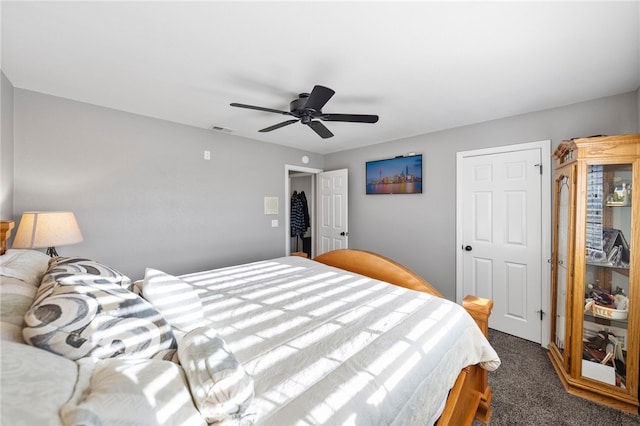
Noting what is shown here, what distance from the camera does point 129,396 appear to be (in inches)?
24.1

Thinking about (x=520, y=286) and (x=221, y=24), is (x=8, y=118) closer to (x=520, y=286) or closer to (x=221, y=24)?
(x=221, y=24)

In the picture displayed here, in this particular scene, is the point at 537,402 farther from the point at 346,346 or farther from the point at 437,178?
the point at 437,178

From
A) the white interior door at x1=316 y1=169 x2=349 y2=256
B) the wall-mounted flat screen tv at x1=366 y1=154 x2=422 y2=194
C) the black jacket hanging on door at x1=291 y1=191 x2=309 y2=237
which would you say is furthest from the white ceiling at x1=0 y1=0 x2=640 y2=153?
the black jacket hanging on door at x1=291 y1=191 x2=309 y2=237

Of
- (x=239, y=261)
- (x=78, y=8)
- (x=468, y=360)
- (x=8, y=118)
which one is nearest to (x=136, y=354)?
(x=468, y=360)

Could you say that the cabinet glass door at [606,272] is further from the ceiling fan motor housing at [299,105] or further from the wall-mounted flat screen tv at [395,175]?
the ceiling fan motor housing at [299,105]

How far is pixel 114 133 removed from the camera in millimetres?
2533

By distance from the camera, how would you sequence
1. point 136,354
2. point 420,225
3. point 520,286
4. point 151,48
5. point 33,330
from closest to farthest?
point 33,330, point 136,354, point 151,48, point 520,286, point 420,225

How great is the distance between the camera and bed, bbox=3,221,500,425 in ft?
2.80

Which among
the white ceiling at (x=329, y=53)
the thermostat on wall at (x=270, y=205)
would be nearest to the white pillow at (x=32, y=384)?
the white ceiling at (x=329, y=53)

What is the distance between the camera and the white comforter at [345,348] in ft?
2.78

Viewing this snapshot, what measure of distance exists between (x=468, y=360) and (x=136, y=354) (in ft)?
5.07

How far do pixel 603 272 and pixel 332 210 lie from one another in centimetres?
315

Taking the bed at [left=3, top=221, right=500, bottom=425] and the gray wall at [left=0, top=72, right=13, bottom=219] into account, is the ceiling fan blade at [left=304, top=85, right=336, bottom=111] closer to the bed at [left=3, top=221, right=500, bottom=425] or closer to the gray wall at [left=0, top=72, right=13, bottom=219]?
the bed at [left=3, top=221, right=500, bottom=425]

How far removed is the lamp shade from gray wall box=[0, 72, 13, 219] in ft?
0.81
